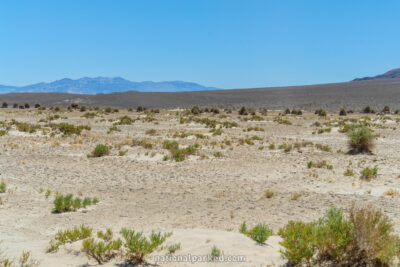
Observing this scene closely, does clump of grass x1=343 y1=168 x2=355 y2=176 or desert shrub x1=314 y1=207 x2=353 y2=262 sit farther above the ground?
desert shrub x1=314 y1=207 x2=353 y2=262

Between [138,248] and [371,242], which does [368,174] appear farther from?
[138,248]

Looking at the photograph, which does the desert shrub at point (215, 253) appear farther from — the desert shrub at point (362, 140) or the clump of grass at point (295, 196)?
the desert shrub at point (362, 140)

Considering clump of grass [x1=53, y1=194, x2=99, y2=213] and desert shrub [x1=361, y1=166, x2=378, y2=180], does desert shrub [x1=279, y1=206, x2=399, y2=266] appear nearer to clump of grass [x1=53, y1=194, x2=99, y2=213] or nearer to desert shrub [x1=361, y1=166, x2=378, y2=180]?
clump of grass [x1=53, y1=194, x2=99, y2=213]

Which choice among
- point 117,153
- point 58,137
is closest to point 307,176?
point 117,153

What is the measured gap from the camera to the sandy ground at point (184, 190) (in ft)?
18.2

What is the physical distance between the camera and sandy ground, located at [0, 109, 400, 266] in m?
5.56

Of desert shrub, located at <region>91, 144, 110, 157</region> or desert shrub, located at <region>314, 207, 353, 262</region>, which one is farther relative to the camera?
desert shrub, located at <region>91, 144, 110, 157</region>

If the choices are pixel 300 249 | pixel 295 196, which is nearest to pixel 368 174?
pixel 295 196

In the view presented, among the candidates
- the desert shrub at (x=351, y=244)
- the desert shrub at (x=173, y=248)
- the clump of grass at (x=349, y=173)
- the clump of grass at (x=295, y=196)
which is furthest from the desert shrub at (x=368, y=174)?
the desert shrub at (x=173, y=248)

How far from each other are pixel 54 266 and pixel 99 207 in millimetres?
3563

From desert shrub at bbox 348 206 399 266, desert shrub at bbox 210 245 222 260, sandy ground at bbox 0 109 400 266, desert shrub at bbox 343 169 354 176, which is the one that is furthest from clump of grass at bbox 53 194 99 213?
desert shrub at bbox 343 169 354 176

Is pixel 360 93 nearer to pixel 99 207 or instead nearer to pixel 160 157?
pixel 160 157

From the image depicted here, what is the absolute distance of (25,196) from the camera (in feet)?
28.9

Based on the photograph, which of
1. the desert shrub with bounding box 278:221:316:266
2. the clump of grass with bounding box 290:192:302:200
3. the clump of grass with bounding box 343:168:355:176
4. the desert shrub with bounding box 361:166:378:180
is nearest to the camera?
the desert shrub with bounding box 278:221:316:266
